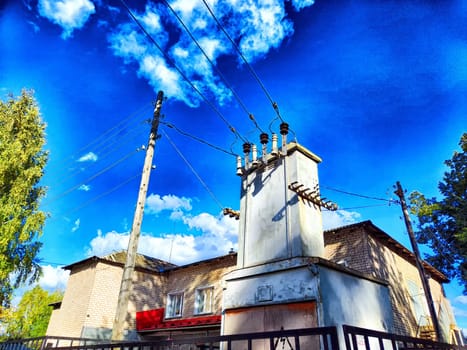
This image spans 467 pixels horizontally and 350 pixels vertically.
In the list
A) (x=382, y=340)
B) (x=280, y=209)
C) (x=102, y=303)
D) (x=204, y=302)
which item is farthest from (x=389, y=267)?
(x=102, y=303)

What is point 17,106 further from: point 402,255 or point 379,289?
point 402,255

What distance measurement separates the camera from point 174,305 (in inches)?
699

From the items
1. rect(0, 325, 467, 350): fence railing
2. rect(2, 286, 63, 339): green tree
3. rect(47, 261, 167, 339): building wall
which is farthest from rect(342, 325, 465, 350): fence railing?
rect(2, 286, 63, 339): green tree

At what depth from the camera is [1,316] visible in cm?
1298

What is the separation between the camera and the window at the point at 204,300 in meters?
15.9

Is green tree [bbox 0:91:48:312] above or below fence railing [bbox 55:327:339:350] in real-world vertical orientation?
above

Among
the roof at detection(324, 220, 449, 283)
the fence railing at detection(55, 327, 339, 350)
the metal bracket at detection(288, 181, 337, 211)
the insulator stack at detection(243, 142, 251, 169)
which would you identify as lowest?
the fence railing at detection(55, 327, 339, 350)

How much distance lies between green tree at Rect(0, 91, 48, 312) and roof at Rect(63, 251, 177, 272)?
3066mm

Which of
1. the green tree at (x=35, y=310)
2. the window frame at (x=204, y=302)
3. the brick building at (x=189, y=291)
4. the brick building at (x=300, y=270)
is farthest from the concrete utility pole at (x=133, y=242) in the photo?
the green tree at (x=35, y=310)

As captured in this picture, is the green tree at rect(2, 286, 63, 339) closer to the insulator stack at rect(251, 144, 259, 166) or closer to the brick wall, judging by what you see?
the brick wall

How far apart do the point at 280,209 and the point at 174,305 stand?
13142mm

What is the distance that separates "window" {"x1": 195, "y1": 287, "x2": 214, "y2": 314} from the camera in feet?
52.1

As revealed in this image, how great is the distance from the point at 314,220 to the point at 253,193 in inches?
71.1

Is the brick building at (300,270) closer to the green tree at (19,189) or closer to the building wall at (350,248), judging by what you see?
the building wall at (350,248)
